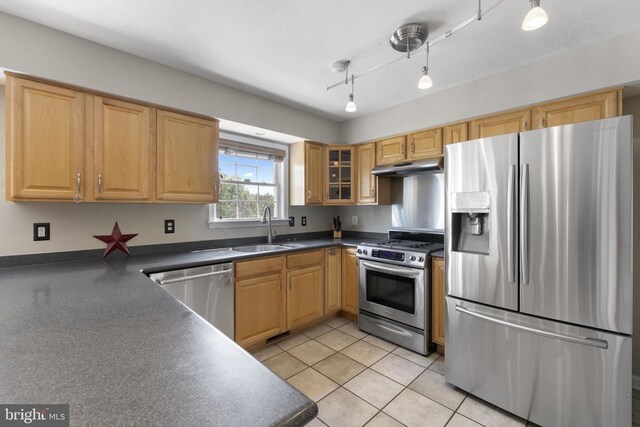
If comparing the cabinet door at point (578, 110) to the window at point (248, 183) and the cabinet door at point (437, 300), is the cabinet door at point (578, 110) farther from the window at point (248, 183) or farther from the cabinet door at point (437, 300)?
the window at point (248, 183)

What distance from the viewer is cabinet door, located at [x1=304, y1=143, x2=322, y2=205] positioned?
132 inches

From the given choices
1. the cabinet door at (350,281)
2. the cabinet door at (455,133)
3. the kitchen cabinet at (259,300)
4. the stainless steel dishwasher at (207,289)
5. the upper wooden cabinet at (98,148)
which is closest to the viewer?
the upper wooden cabinet at (98,148)

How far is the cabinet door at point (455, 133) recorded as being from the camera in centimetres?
259

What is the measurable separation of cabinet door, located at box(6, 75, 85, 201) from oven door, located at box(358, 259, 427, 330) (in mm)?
2522

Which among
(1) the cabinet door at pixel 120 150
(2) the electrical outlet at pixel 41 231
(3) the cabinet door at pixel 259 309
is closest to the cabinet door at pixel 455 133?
(3) the cabinet door at pixel 259 309

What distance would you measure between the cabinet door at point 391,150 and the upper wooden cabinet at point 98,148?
1.86 metres

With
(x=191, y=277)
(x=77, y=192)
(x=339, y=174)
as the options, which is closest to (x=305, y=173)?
(x=339, y=174)

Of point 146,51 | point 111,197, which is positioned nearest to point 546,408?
point 111,197

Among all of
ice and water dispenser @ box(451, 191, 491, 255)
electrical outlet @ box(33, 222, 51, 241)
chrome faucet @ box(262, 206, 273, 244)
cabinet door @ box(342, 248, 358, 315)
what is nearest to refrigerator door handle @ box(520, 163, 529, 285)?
ice and water dispenser @ box(451, 191, 491, 255)

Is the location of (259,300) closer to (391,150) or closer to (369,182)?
(369,182)

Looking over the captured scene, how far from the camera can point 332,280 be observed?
10.5ft

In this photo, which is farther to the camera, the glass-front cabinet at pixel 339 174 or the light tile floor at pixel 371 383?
the glass-front cabinet at pixel 339 174

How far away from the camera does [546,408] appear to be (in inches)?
64.4

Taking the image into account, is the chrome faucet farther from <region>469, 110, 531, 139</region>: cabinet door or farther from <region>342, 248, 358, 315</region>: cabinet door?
<region>469, 110, 531, 139</region>: cabinet door
